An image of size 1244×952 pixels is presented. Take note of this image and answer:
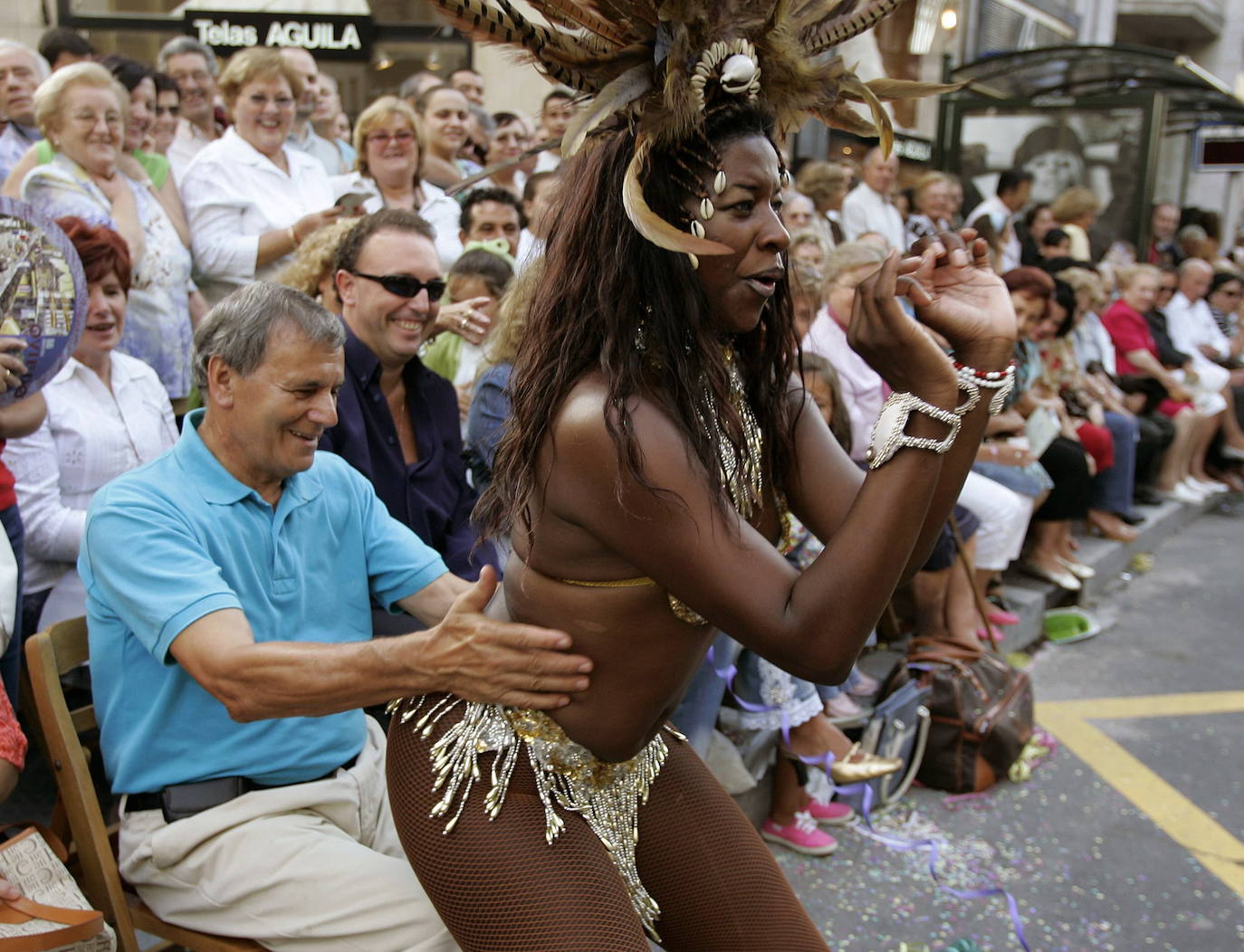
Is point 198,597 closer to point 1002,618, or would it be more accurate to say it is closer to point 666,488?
point 666,488

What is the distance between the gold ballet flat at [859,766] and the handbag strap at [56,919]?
265 centimetres

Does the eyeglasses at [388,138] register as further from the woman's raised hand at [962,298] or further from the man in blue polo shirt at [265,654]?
the woman's raised hand at [962,298]

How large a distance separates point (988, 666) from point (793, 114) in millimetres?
3276

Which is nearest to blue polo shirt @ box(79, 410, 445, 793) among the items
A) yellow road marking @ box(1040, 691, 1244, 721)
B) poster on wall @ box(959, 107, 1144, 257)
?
yellow road marking @ box(1040, 691, 1244, 721)

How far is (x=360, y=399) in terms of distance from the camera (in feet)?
11.5

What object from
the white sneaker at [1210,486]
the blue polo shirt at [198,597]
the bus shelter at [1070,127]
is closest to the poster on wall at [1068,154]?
the bus shelter at [1070,127]

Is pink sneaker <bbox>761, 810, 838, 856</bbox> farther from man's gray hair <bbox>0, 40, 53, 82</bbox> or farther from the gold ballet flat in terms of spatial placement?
man's gray hair <bbox>0, 40, 53, 82</bbox>

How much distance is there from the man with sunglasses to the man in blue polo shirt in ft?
2.83

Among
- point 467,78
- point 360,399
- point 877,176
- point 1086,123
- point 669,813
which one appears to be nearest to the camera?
point 669,813

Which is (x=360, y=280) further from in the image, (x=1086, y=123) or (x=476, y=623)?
(x=1086, y=123)

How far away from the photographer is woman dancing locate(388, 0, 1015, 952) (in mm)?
1630

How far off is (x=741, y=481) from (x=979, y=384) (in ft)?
1.26

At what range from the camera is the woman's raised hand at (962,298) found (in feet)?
5.66

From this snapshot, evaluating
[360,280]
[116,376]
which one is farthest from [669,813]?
[116,376]
